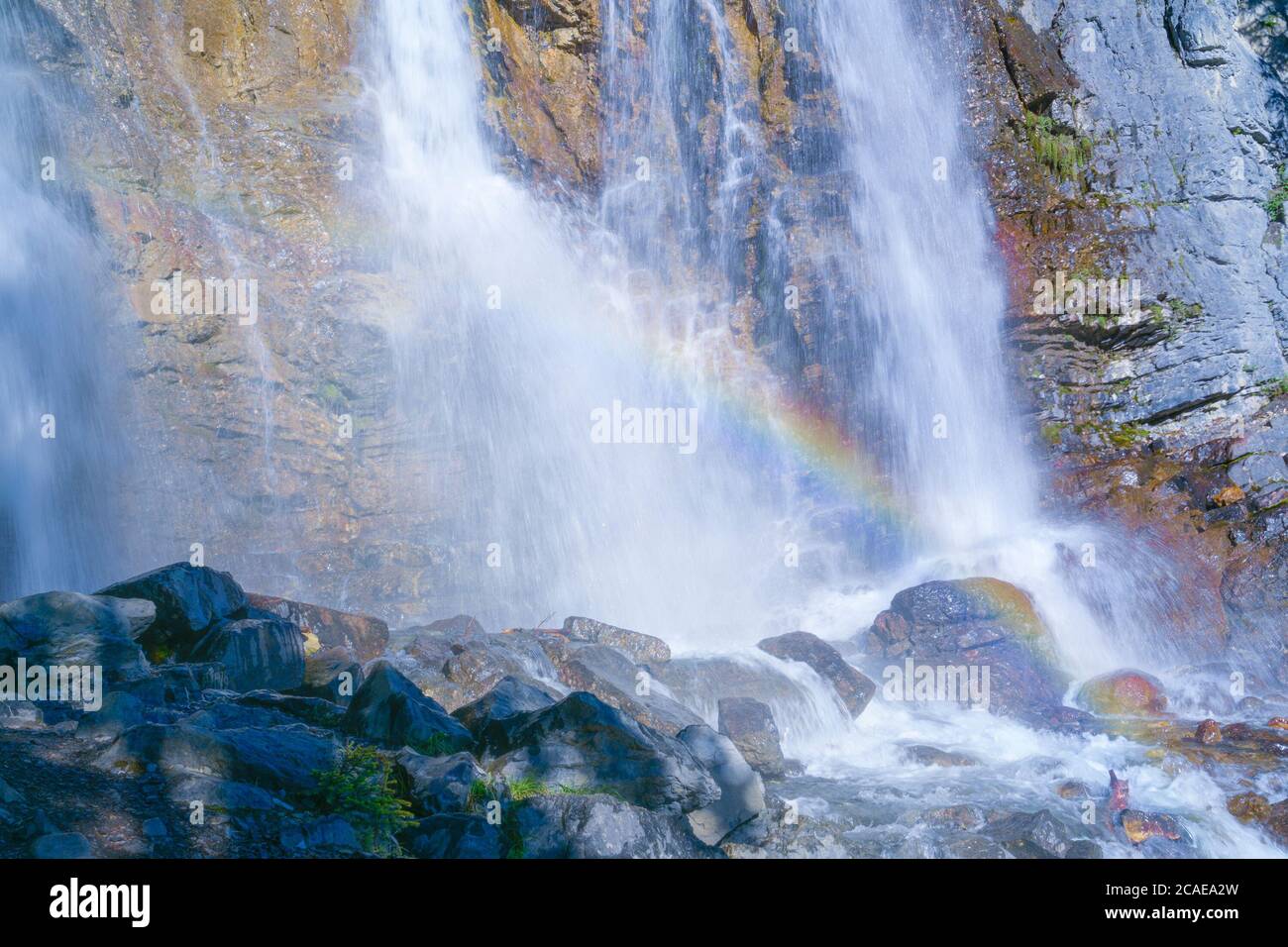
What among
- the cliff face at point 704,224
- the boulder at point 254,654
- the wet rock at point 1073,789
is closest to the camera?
the boulder at point 254,654

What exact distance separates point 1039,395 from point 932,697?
374 inches

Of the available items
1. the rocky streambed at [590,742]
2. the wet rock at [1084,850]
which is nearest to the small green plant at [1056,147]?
the rocky streambed at [590,742]

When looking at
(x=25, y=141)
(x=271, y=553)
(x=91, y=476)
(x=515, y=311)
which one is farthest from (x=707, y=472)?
(x=25, y=141)

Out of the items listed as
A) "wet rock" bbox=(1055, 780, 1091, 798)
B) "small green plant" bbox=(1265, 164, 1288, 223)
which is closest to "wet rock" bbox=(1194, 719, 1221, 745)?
"wet rock" bbox=(1055, 780, 1091, 798)

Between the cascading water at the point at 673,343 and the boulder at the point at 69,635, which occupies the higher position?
the cascading water at the point at 673,343

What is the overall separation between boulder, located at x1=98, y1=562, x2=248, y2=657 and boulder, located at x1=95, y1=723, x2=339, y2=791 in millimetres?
2472

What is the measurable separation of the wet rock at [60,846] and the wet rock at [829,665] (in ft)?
35.7

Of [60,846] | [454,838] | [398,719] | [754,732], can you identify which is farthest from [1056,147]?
[60,846]

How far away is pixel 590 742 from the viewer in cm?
774

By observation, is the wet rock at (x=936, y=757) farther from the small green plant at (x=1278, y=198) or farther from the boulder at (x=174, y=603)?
the small green plant at (x=1278, y=198)

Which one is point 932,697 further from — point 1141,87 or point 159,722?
point 1141,87

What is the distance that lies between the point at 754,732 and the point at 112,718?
734 centimetres

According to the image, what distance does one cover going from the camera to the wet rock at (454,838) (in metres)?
6.10

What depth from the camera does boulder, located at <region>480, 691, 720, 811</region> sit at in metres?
7.49
